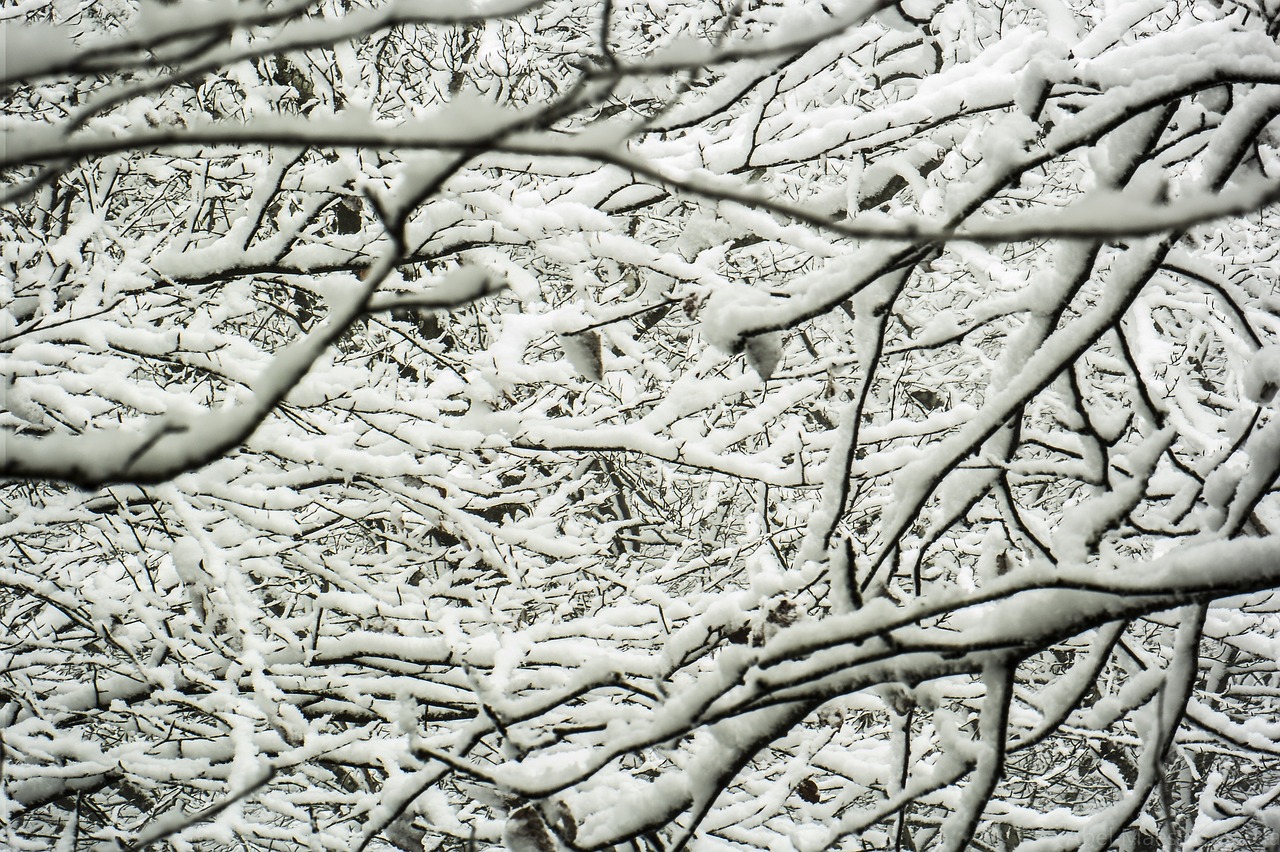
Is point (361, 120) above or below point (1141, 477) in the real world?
below

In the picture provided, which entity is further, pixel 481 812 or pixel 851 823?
pixel 481 812

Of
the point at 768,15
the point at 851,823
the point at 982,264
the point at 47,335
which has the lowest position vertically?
the point at 851,823

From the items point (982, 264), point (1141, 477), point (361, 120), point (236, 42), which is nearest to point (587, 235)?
point (982, 264)

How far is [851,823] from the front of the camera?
1.14 metres

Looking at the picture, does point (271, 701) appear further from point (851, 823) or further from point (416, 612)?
point (851, 823)

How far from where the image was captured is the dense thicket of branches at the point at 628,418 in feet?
2.55

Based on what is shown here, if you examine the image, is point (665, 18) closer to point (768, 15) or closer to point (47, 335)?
point (768, 15)

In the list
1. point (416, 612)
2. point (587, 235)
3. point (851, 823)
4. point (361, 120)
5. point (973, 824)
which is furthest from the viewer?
point (416, 612)

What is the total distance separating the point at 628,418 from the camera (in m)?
3.70

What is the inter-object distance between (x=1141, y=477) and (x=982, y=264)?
188 cm

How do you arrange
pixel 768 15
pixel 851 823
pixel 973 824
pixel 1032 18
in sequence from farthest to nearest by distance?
pixel 1032 18 → pixel 768 15 → pixel 851 823 → pixel 973 824

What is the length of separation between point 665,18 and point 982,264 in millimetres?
2866

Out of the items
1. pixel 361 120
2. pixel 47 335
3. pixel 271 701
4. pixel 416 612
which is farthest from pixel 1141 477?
pixel 47 335

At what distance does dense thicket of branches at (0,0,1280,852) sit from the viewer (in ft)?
2.55
